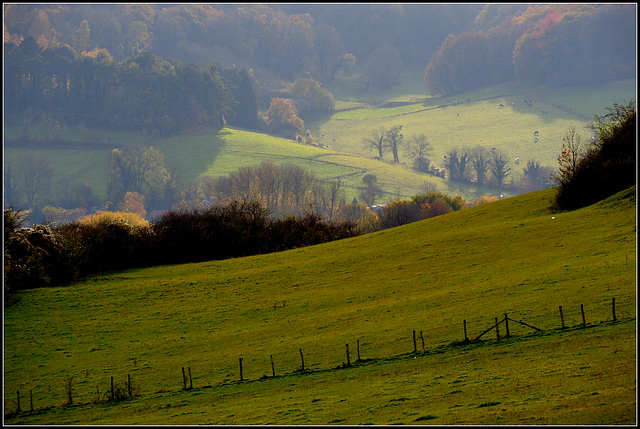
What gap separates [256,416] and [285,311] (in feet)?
75.2

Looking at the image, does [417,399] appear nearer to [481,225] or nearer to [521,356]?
[521,356]

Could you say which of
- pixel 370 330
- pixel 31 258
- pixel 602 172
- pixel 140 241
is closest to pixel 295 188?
pixel 140 241

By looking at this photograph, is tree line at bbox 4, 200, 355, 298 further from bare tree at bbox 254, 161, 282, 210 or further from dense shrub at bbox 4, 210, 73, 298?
bare tree at bbox 254, 161, 282, 210

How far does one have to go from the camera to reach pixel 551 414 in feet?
61.6

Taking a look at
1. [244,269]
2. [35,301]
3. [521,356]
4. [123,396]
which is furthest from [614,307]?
[35,301]

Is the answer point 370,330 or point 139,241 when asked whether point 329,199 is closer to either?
point 139,241

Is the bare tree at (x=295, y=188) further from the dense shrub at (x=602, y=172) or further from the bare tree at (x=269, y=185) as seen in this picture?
the dense shrub at (x=602, y=172)

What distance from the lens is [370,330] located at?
3766cm

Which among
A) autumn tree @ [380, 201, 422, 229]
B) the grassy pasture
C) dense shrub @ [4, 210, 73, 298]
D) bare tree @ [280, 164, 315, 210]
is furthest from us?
bare tree @ [280, 164, 315, 210]

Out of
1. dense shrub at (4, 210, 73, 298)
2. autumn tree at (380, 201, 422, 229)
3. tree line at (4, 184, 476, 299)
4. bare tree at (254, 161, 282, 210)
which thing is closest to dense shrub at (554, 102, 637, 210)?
tree line at (4, 184, 476, 299)

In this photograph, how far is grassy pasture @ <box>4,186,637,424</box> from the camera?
75.3 ft

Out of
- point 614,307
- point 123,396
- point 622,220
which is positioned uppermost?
point 622,220

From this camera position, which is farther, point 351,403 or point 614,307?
point 614,307

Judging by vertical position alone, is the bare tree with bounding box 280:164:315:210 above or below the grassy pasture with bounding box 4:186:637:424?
above
